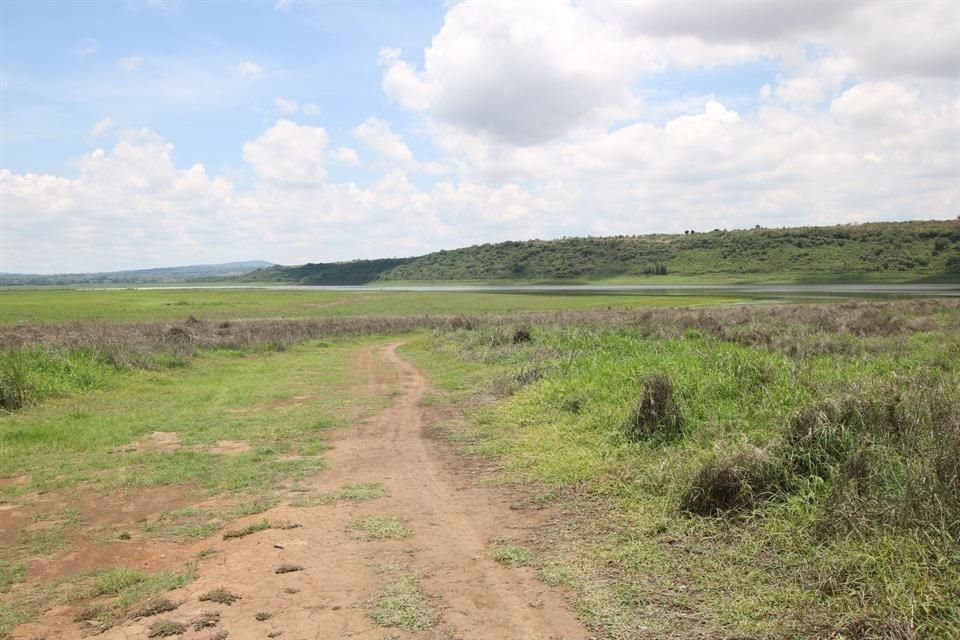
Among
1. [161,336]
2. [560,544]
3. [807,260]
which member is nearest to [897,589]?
[560,544]

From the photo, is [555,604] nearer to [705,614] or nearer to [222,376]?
[705,614]

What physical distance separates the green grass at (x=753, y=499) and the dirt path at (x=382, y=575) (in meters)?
0.44

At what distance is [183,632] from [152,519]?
11.4 ft

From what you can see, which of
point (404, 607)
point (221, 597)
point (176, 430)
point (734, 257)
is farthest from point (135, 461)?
point (734, 257)

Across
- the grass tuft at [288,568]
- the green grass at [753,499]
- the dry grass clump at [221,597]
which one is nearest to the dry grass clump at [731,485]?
the green grass at [753,499]

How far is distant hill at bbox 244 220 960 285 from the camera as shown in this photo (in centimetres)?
10112

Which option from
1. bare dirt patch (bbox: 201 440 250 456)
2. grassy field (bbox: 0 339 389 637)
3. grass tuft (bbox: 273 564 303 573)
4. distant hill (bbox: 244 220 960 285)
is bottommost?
bare dirt patch (bbox: 201 440 250 456)

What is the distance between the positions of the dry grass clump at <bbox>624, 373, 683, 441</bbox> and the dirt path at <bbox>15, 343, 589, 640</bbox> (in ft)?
8.72

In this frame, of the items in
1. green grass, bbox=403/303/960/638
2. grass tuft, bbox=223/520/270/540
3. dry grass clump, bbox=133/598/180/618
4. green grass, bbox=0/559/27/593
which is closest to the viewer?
green grass, bbox=403/303/960/638

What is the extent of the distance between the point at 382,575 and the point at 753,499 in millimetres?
3977

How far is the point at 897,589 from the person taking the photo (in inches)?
173

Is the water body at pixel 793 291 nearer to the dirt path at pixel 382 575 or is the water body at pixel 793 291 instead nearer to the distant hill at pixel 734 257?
the distant hill at pixel 734 257

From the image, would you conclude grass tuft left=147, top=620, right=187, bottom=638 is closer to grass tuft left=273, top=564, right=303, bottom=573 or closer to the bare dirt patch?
grass tuft left=273, top=564, right=303, bottom=573

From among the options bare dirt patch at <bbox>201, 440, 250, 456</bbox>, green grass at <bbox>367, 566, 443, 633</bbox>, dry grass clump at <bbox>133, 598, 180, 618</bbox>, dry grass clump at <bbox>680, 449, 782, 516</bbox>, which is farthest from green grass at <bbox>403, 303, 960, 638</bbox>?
bare dirt patch at <bbox>201, 440, 250, 456</bbox>
